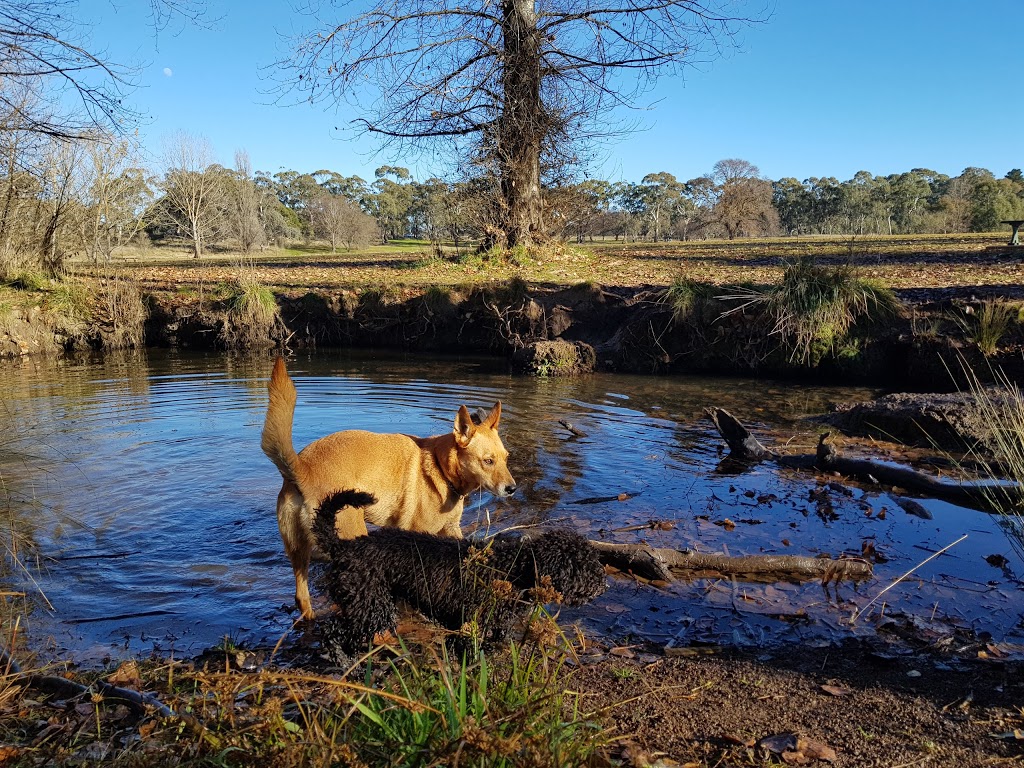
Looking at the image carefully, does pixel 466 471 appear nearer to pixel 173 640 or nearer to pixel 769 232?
pixel 173 640

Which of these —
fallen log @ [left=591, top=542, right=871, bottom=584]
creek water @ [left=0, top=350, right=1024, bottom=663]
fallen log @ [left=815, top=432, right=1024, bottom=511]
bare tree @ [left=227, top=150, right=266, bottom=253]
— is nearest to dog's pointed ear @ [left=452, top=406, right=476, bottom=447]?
fallen log @ [left=591, top=542, right=871, bottom=584]

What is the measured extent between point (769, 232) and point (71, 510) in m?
71.4

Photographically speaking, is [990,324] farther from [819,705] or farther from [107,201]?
[107,201]

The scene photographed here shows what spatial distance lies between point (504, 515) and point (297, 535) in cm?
270

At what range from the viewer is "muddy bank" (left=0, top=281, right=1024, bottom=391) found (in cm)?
1292

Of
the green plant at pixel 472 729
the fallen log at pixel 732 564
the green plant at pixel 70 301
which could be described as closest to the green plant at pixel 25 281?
the green plant at pixel 70 301

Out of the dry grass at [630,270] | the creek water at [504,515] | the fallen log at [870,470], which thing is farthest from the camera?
the dry grass at [630,270]

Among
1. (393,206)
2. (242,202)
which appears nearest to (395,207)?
(393,206)

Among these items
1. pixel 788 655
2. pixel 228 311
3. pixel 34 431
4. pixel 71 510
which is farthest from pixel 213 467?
pixel 228 311

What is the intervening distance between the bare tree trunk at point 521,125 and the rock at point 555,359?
7.73 meters

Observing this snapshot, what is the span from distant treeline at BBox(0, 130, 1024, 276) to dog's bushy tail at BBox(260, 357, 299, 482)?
14.2 feet

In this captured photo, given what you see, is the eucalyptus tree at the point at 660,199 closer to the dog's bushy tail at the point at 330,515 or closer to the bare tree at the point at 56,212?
the bare tree at the point at 56,212

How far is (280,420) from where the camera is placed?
14.0 ft

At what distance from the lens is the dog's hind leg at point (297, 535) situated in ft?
14.9
